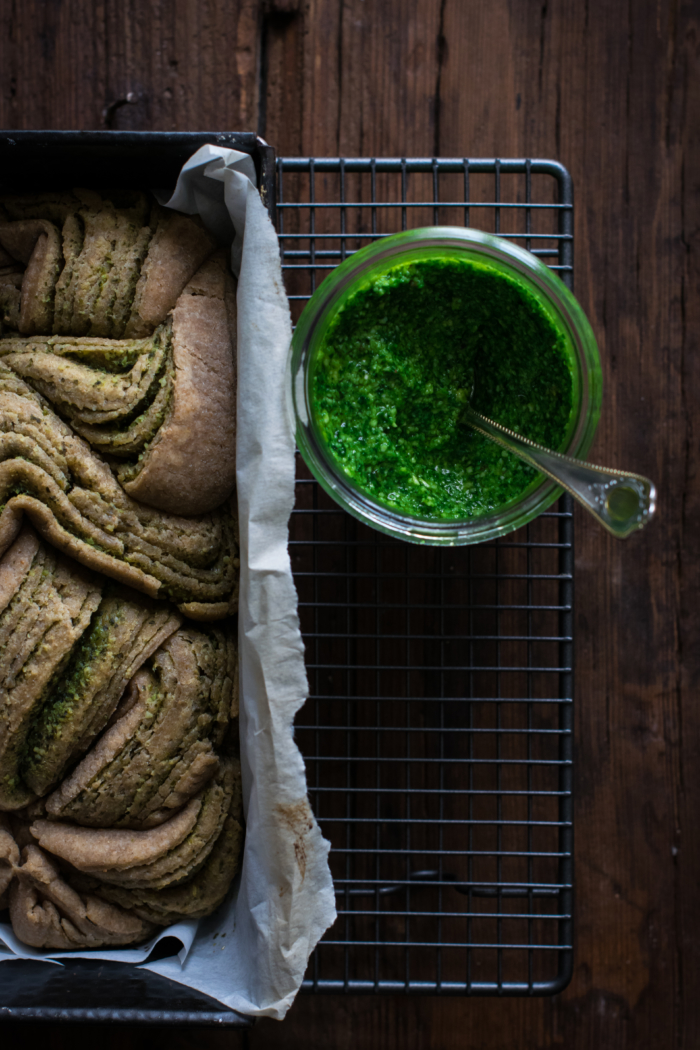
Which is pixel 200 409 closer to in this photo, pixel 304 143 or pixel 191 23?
pixel 304 143

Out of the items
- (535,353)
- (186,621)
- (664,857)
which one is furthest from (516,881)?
(535,353)

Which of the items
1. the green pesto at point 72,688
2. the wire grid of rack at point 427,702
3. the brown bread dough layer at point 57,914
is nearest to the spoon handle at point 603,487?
the wire grid of rack at point 427,702

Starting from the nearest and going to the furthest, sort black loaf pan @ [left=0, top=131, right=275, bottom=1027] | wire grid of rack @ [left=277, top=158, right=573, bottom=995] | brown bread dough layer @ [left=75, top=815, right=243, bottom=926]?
black loaf pan @ [left=0, top=131, right=275, bottom=1027], brown bread dough layer @ [left=75, top=815, right=243, bottom=926], wire grid of rack @ [left=277, top=158, right=573, bottom=995]

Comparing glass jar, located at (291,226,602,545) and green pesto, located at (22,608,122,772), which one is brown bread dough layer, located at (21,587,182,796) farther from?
glass jar, located at (291,226,602,545)

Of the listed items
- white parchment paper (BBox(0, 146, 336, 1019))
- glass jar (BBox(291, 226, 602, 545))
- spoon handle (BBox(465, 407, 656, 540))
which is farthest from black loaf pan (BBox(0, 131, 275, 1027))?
spoon handle (BBox(465, 407, 656, 540))

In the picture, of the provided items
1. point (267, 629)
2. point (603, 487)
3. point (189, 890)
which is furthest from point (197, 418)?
point (189, 890)

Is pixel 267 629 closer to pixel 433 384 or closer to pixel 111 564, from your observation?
pixel 111 564

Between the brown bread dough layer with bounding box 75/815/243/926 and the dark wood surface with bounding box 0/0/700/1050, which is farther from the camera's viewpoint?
the dark wood surface with bounding box 0/0/700/1050
